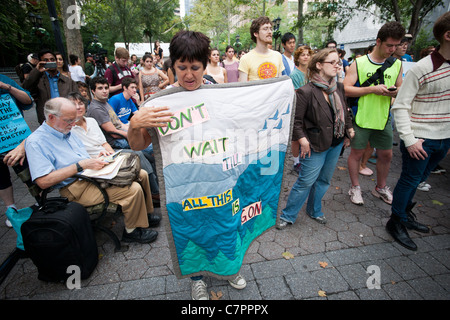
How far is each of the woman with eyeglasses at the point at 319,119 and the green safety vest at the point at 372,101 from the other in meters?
0.51

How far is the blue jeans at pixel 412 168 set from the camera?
7.94ft

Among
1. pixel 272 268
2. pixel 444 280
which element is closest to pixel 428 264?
pixel 444 280

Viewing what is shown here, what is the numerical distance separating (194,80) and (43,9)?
1041 inches

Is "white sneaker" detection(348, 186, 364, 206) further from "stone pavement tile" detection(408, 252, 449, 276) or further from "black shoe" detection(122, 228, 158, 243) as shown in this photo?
"black shoe" detection(122, 228, 158, 243)

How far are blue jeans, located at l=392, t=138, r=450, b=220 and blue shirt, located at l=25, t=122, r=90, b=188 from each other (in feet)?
11.4

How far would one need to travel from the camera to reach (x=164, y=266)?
7.97ft

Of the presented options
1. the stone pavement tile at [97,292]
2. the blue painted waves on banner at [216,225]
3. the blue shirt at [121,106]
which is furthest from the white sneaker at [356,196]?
the blue shirt at [121,106]

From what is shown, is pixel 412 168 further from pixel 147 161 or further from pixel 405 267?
pixel 147 161

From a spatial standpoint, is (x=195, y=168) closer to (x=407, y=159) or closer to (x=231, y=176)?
(x=231, y=176)

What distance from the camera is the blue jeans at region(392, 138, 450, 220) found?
7.94 feet

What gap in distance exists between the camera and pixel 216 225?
165 centimetres

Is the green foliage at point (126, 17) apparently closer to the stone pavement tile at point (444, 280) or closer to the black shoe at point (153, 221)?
the black shoe at point (153, 221)

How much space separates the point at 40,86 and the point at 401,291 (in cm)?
564

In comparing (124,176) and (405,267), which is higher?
(124,176)
